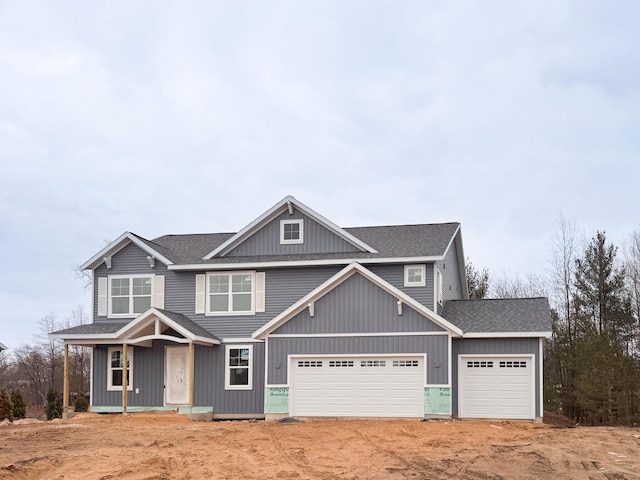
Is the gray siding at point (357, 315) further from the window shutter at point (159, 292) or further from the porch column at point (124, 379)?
the window shutter at point (159, 292)

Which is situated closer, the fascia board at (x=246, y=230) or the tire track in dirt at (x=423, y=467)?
the tire track in dirt at (x=423, y=467)

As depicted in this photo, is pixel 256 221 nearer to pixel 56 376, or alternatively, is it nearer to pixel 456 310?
pixel 456 310

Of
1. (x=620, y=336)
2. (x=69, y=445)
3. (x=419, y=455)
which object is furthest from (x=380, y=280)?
(x=620, y=336)

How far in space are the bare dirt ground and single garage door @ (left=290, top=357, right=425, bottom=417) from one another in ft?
3.11

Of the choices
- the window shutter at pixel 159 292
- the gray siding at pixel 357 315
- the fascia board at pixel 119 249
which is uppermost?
the fascia board at pixel 119 249

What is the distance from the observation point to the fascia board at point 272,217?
86.3 feet

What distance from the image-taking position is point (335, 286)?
24453 mm

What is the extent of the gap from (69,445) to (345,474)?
7105 millimetres

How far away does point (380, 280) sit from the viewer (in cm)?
2375

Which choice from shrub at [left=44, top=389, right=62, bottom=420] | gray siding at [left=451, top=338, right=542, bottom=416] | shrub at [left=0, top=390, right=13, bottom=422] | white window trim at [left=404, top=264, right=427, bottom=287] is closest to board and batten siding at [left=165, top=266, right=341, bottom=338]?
white window trim at [left=404, top=264, right=427, bottom=287]

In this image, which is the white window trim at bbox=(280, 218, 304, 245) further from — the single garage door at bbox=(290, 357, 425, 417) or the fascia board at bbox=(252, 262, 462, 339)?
the single garage door at bbox=(290, 357, 425, 417)

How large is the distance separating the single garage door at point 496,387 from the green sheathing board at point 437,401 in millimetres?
1248

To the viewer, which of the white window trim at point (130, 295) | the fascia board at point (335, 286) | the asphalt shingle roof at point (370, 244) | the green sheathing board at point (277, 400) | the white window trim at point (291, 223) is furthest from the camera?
the white window trim at point (130, 295)

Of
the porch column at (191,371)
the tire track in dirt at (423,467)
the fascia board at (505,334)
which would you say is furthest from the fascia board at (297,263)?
the tire track in dirt at (423,467)
